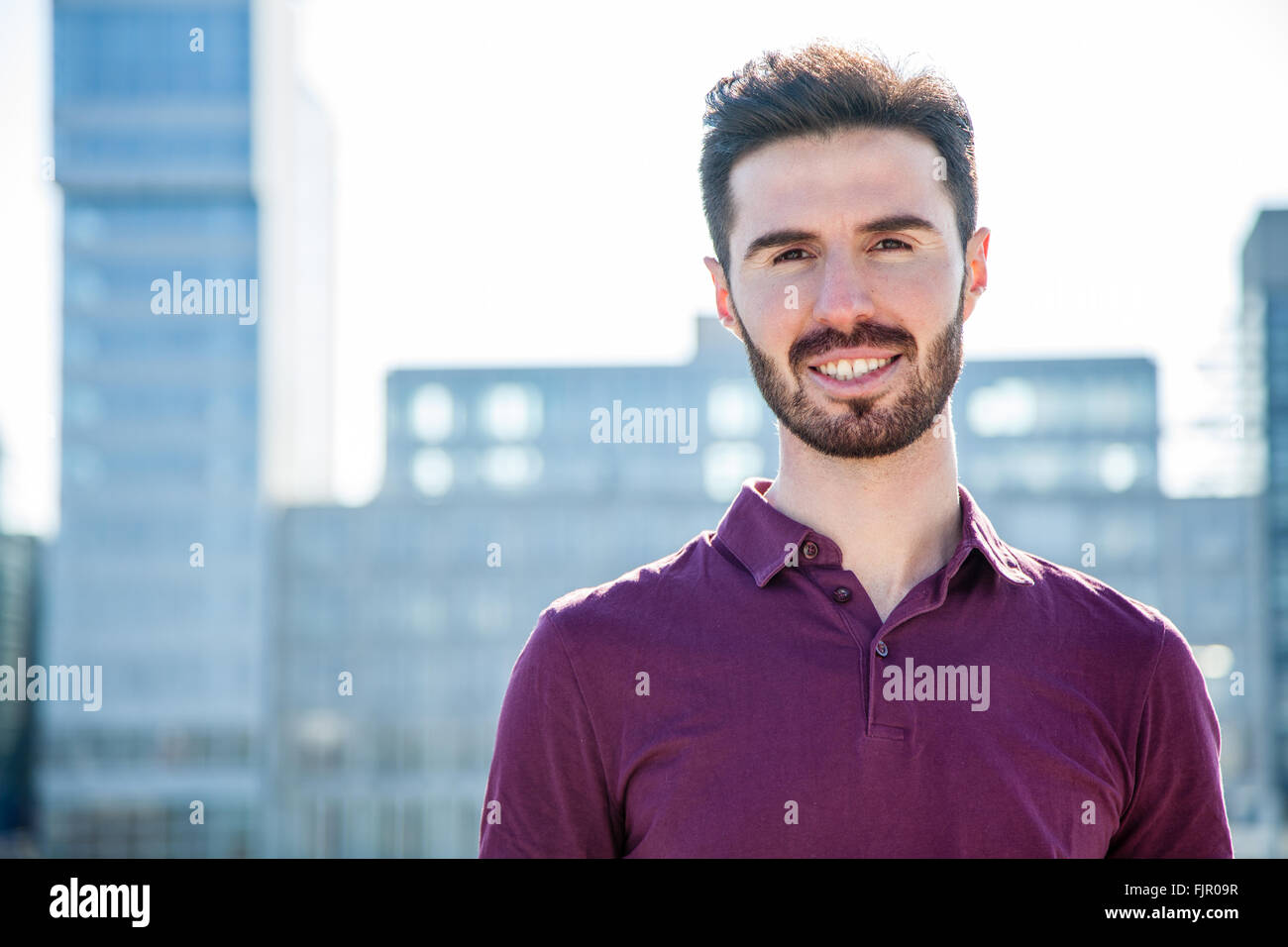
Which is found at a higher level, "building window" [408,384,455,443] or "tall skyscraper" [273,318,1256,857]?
"building window" [408,384,455,443]

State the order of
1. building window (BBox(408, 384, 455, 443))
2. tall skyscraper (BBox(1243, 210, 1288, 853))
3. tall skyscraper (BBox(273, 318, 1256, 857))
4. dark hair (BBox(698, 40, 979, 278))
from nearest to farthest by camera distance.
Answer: dark hair (BBox(698, 40, 979, 278)) → tall skyscraper (BBox(1243, 210, 1288, 853)) → tall skyscraper (BBox(273, 318, 1256, 857)) → building window (BBox(408, 384, 455, 443))

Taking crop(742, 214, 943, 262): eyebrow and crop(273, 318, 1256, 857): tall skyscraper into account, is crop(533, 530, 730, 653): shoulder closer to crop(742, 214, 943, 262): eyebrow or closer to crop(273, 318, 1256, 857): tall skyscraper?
crop(742, 214, 943, 262): eyebrow

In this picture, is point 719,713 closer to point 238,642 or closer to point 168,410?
point 238,642

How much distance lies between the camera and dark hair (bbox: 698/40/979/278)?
9.40 feet

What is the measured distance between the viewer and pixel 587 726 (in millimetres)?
2779

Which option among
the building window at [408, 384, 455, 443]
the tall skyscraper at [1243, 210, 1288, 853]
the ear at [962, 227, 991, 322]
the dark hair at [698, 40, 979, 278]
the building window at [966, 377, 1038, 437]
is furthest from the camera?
the building window at [408, 384, 455, 443]

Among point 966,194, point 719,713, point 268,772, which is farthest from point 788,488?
point 268,772

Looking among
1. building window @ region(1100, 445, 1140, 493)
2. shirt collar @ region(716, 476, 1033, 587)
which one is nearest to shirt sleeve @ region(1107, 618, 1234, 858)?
shirt collar @ region(716, 476, 1033, 587)

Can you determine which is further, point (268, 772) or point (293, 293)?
point (293, 293)

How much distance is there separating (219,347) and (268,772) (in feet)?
91.8

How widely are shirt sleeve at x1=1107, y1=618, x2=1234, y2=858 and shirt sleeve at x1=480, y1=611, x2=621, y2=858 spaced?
117cm

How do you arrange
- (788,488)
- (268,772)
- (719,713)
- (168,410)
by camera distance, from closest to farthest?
(719,713) < (788,488) < (268,772) < (168,410)

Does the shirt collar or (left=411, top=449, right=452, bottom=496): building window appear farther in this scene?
(left=411, top=449, right=452, bottom=496): building window
